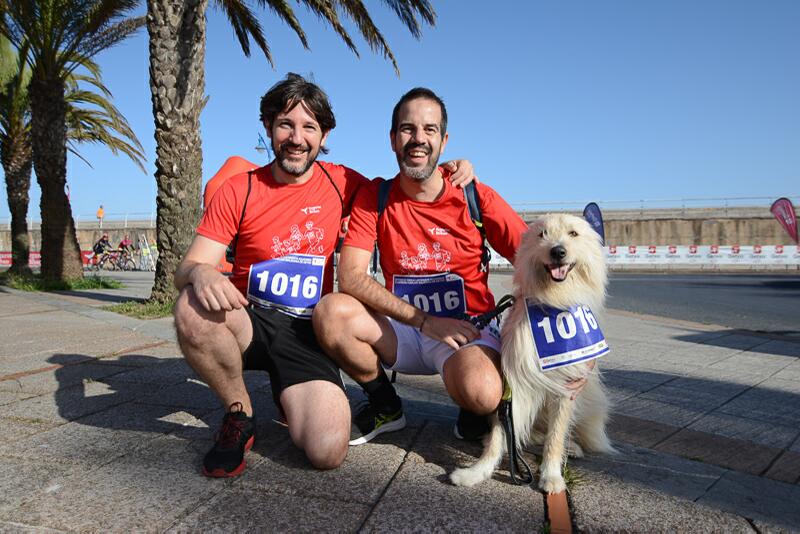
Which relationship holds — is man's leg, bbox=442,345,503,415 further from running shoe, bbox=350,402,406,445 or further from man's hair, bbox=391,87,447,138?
man's hair, bbox=391,87,447,138

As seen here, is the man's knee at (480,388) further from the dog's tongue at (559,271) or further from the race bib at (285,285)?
the race bib at (285,285)

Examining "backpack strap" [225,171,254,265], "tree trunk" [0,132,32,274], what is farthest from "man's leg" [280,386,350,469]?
"tree trunk" [0,132,32,274]

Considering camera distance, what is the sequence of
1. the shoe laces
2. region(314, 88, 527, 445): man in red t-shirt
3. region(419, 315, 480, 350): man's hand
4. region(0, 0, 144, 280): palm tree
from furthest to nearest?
region(0, 0, 144, 280): palm tree → region(314, 88, 527, 445): man in red t-shirt → region(419, 315, 480, 350): man's hand → the shoe laces

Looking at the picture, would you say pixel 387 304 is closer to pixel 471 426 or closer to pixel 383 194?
pixel 383 194

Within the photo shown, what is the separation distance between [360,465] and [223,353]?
0.86 m

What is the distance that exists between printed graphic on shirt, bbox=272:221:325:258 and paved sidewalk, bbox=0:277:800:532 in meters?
1.01

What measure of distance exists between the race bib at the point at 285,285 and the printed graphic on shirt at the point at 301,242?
0.04 metres

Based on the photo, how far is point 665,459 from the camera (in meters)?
2.79

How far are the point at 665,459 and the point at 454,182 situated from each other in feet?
5.81

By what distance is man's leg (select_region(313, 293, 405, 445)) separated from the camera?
2.89 m

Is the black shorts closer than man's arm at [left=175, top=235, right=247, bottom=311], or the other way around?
man's arm at [left=175, top=235, right=247, bottom=311]

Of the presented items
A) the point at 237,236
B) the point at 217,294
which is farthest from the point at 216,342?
the point at 237,236

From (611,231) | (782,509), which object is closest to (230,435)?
(782,509)

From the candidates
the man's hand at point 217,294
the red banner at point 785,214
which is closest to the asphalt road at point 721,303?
the red banner at point 785,214
